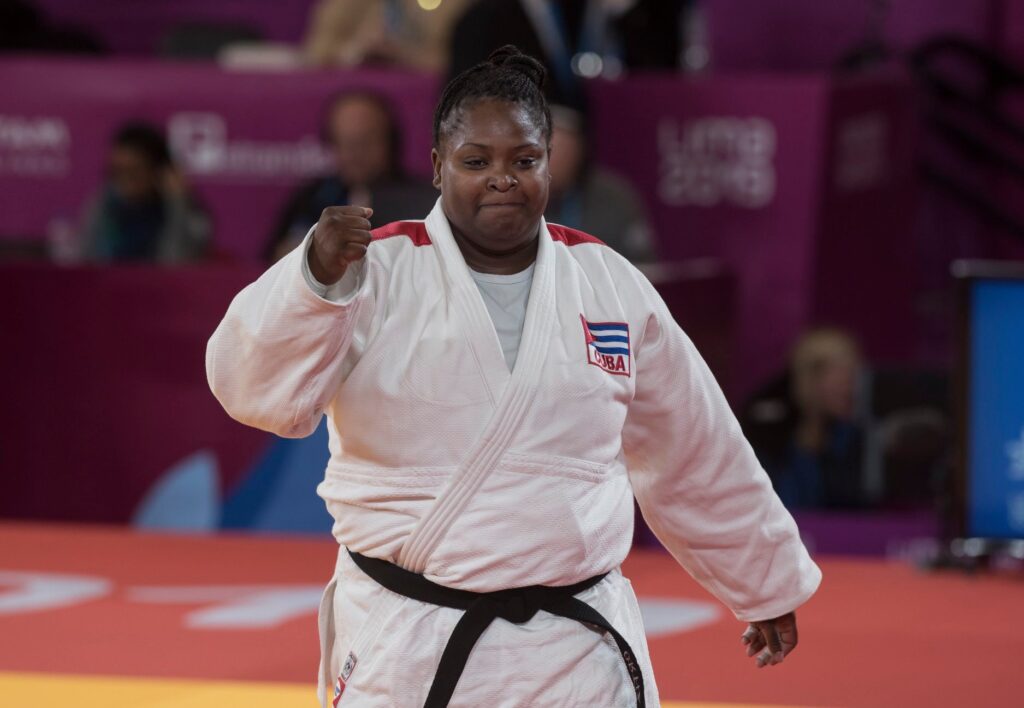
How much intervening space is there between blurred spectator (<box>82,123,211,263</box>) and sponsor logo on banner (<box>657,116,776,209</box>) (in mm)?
1976

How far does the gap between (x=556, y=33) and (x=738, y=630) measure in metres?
3.15

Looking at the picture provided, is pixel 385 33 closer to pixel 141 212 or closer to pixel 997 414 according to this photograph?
pixel 141 212

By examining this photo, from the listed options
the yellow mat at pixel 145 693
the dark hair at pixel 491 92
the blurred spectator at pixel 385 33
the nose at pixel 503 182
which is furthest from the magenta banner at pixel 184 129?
Answer: the nose at pixel 503 182

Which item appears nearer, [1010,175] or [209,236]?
[209,236]

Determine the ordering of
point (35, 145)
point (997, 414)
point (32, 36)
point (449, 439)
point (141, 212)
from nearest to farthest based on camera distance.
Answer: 1. point (449, 439)
2. point (997, 414)
3. point (141, 212)
4. point (35, 145)
5. point (32, 36)

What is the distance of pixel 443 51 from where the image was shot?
7.52 metres

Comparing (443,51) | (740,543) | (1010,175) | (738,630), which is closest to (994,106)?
(1010,175)

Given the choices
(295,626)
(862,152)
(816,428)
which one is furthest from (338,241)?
(862,152)

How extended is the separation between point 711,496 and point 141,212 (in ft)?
15.2

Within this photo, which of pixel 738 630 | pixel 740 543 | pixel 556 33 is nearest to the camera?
pixel 740 543

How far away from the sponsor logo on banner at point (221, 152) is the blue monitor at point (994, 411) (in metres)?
3.66

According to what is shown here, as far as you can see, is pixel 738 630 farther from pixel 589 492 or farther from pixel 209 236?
pixel 209 236

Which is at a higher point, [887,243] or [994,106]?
[994,106]

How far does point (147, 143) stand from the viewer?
7059mm
